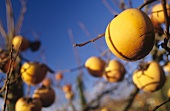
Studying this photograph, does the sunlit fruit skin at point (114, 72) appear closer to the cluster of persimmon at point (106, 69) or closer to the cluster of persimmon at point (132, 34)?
the cluster of persimmon at point (106, 69)

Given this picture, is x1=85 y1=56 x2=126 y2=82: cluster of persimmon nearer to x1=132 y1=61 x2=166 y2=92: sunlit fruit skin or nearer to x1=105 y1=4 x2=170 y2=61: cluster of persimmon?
x1=132 y1=61 x2=166 y2=92: sunlit fruit skin

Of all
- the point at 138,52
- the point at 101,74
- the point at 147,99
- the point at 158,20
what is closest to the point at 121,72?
the point at 101,74

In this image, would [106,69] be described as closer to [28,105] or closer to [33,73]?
[33,73]

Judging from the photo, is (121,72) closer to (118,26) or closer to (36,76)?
(36,76)

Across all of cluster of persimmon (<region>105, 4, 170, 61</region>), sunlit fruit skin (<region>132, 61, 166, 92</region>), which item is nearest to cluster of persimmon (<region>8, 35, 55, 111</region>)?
sunlit fruit skin (<region>132, 61, 166, 92</region>)

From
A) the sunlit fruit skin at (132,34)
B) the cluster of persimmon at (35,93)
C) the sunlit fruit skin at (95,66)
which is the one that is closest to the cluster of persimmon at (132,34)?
the sunlit fruit skin at (132,34)

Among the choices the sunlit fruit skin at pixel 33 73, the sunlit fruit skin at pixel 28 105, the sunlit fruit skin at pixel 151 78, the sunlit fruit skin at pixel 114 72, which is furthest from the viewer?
the sunlit fruit skin at pixel 114 72

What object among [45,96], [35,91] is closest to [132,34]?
[45,96]
